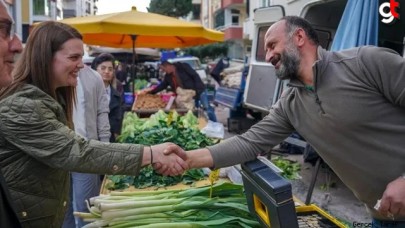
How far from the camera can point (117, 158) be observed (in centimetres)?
229

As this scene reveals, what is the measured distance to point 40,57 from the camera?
2355 millimetres

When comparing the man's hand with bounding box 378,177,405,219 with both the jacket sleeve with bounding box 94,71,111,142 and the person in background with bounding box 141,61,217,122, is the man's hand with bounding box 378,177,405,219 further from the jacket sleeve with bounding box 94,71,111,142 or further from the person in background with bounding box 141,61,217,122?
the person in background with bounding box 141,61,217,122

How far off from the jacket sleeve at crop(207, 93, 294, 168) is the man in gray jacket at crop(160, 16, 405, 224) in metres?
0.08

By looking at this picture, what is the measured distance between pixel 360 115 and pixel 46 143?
1.60 metres

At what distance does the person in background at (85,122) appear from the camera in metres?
4.34

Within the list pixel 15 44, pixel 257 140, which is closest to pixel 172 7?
pixel 257 140

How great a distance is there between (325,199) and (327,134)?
13.8 feet

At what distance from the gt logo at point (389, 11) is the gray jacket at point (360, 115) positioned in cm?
274

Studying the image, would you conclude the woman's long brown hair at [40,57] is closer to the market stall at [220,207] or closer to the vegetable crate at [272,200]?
the market stall at [220,207]

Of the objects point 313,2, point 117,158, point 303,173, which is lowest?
point 303,173

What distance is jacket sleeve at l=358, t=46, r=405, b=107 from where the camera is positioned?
7.25ft

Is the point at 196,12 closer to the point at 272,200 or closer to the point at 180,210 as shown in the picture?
the point at 180,210

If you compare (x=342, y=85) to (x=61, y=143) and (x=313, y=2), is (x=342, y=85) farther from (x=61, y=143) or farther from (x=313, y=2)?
(x=313, y=2)

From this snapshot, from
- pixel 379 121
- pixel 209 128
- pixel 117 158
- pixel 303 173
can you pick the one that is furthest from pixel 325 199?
pixel 117 158
